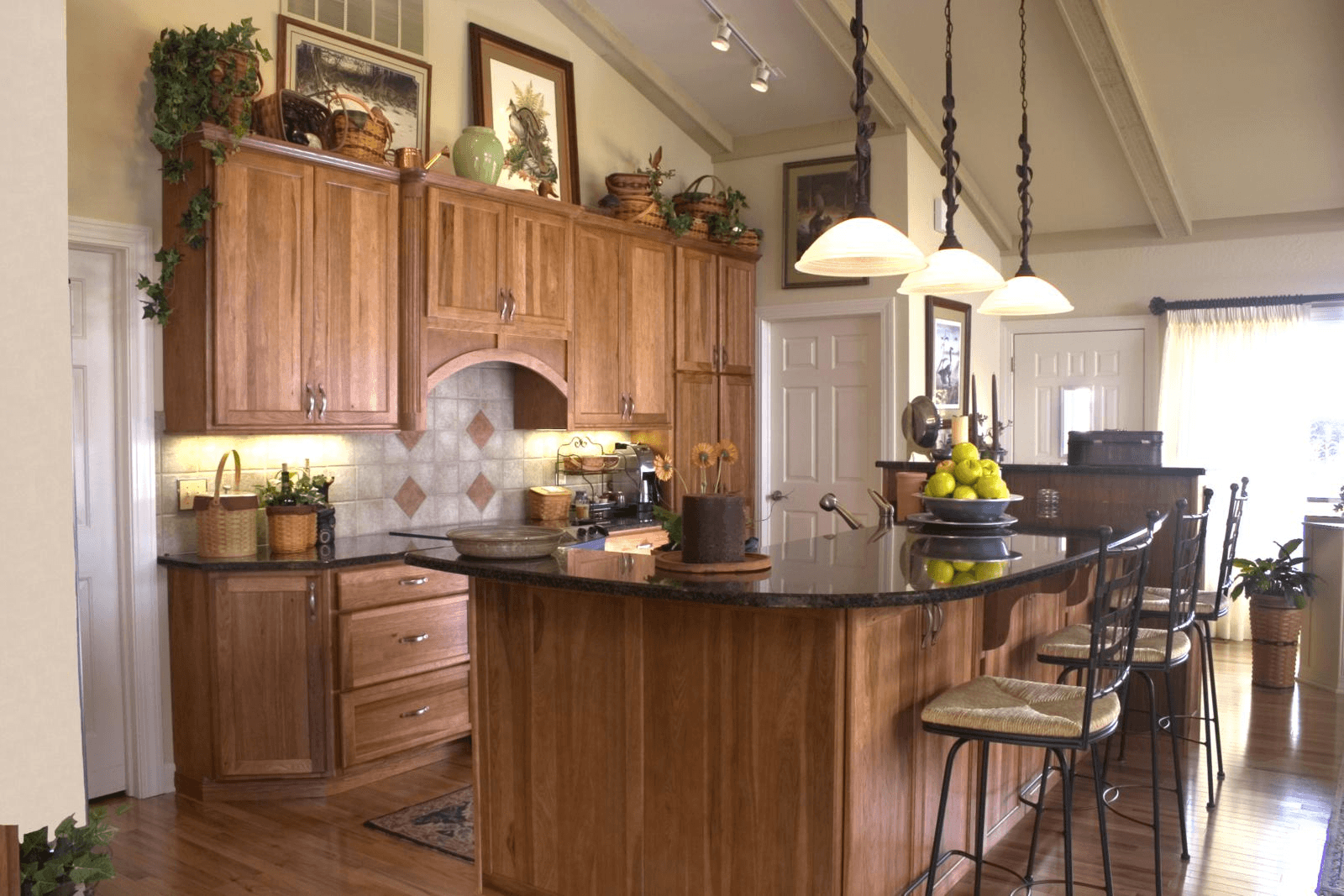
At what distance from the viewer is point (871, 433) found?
6.14m

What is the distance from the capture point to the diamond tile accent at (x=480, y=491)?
516cm

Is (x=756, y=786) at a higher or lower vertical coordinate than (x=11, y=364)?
lower

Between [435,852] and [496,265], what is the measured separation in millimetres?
2538

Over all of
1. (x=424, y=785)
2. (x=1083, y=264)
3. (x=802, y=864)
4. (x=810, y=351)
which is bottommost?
(x=424, y=785)

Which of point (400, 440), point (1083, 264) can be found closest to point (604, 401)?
point (400, 440)

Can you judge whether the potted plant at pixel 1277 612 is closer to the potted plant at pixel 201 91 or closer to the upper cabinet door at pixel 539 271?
the upper cabinet door at pixel 539 271

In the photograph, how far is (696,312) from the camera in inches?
238

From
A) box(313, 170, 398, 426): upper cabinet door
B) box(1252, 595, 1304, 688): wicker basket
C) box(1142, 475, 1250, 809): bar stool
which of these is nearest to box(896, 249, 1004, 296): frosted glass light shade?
box(1142, 475, 1250, 809): bar stool

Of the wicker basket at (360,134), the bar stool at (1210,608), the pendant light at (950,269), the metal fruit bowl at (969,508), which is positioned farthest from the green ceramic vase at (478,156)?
the bar stool at (1210,608)

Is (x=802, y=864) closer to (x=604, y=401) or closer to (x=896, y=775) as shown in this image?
(x=896, y=775)

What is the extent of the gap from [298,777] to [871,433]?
12.0ft

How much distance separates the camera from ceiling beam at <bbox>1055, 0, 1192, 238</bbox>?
16.3 feet

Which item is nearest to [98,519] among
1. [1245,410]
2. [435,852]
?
[435,852]

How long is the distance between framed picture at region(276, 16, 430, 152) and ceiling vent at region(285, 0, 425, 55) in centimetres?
5
